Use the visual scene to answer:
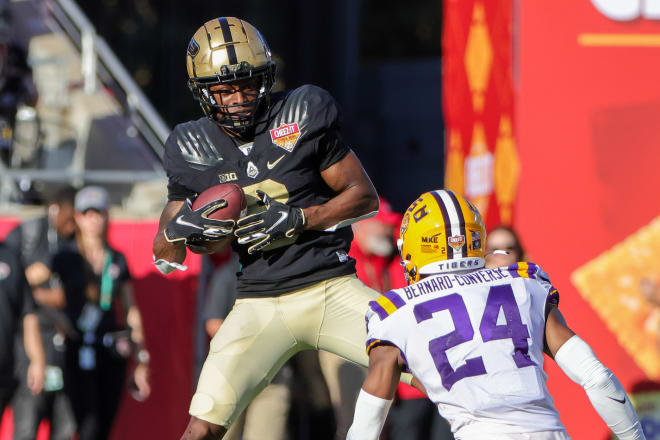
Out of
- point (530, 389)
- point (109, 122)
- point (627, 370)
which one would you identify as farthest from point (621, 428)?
point (109, 122)

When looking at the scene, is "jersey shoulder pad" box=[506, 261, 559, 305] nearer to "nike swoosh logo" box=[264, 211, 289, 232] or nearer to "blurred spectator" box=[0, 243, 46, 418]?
"nike swoosh logo" box=[264, 211, 289, 232]

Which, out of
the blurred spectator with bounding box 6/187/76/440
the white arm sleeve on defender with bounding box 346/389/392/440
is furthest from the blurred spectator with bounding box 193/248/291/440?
the white arm sleeve on defender with bounding box 346/389/392/440

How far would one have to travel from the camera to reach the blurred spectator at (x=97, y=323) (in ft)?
22.4

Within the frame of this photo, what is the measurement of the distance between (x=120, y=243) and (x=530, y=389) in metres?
4.63

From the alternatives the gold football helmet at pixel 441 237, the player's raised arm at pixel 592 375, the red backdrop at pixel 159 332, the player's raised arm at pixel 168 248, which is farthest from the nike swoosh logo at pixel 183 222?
the red backdrop at pixel 159 332

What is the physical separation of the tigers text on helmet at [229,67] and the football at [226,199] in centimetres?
31

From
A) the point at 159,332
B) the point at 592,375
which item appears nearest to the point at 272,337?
the point at 592,375

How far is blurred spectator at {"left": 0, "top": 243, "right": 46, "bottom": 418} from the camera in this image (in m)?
6.38

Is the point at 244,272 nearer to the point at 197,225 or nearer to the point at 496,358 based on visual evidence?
the point at 197,225

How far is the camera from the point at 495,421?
3432 mm

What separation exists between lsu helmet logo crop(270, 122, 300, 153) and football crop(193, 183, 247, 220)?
0.28 meters

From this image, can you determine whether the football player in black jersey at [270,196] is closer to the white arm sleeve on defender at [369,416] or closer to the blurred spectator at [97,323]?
the white arm sleeve on defender at [369,416]

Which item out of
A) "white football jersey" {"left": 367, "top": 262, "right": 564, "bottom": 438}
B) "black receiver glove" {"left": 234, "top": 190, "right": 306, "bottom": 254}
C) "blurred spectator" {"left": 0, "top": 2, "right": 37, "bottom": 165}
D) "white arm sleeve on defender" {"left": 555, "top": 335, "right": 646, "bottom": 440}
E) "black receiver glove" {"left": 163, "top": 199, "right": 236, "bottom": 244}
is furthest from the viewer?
"blurred spectator" {"left": 0, "top": 2, "right": 37, "bottom": 165}

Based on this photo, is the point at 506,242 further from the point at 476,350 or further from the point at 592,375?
the point at 476,350
